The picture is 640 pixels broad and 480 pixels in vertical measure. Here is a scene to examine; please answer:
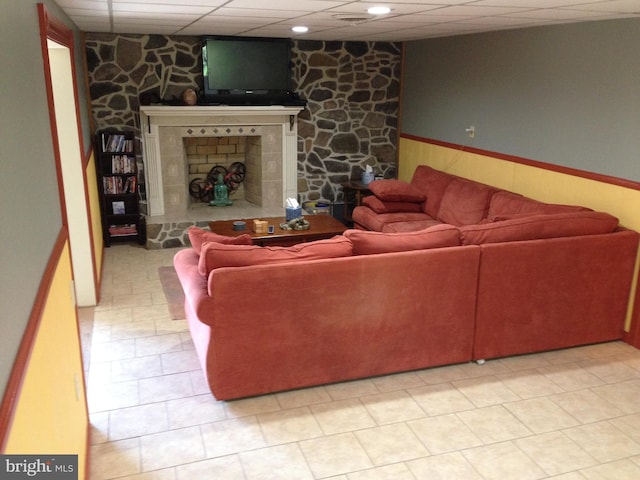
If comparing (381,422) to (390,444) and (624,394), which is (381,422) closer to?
(390,444)

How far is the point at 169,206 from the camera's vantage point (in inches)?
251

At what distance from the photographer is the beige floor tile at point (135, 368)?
11.5ft

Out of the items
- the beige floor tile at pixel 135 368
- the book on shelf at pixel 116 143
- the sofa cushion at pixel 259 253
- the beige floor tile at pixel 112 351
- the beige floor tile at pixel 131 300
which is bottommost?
the beige floor tile at pixel 135 368

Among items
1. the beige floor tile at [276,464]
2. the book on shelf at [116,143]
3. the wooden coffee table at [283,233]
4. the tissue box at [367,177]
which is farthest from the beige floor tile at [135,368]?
the tissue box at [367,177]

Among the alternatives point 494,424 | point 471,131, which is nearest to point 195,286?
point 494,424

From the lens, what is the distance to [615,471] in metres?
2.70

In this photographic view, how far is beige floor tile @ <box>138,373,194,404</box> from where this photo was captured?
328cm

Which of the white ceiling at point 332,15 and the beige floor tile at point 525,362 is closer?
the white ceiling at point 332,15

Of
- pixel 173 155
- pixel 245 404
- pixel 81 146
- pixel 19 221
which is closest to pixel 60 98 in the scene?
pixel 81 146

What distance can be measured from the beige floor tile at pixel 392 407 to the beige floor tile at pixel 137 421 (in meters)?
1.12

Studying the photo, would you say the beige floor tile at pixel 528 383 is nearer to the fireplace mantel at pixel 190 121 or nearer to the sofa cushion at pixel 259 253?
the sofa cushion at pixel 259 253

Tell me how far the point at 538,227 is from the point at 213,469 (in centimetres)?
242

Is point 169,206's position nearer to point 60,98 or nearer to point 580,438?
point 60,98

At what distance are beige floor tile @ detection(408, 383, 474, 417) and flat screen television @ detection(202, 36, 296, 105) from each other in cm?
410
